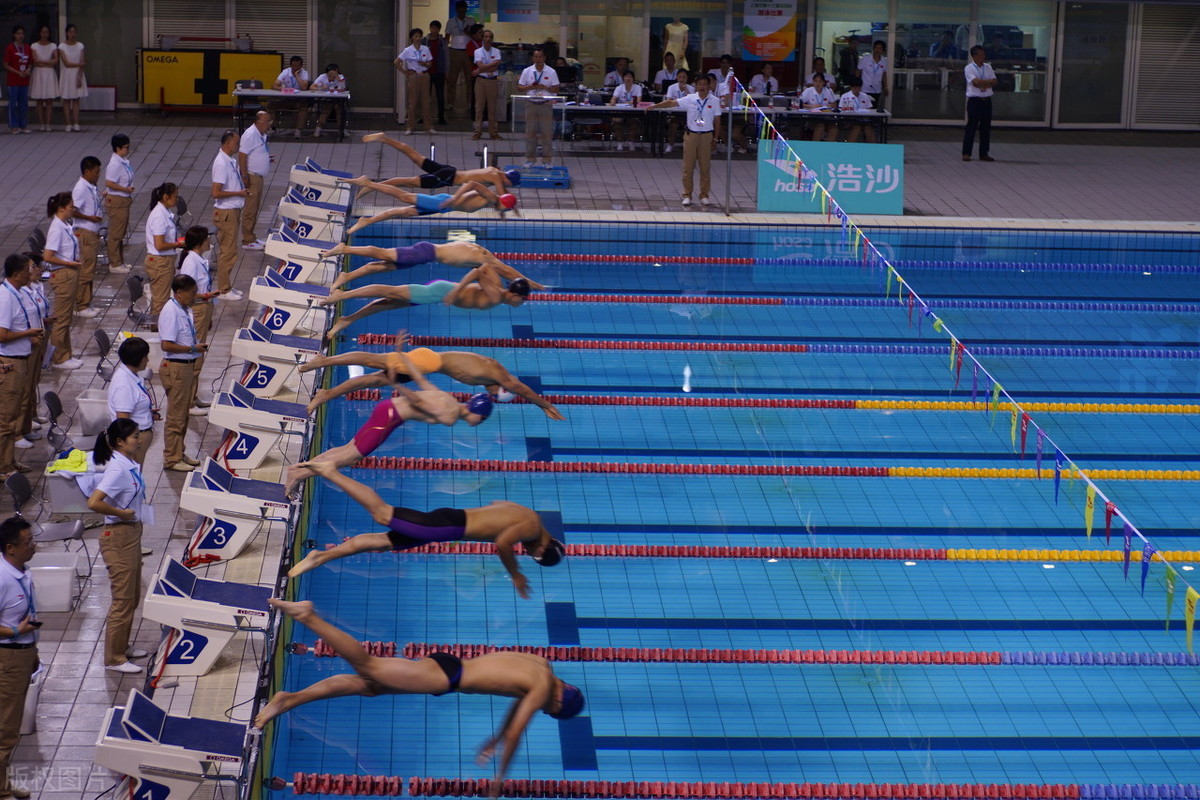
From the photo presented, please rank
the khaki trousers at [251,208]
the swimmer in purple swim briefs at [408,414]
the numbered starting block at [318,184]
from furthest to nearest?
the numbered starting block at [318,184]
the khaki trousers at [251,208]
the swimmer in purple swim briefs at [408,414]

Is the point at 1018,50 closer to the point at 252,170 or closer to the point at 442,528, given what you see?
the point at 252,170

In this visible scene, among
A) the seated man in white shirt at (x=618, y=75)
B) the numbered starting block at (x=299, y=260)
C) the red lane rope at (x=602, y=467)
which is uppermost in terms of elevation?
the seated man in white shirt at (x=618, y=75)

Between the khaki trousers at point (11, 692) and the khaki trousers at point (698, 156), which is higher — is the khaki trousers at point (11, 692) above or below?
below

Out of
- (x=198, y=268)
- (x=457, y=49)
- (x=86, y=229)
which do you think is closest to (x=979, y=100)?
(x=457, y=49)

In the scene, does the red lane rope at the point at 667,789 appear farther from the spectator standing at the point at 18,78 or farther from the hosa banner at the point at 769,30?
the hosa banner at the point at 769,30

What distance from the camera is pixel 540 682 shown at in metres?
→ 4.51

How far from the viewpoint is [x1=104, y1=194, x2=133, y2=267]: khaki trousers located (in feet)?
31.8

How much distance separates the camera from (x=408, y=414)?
5.77m

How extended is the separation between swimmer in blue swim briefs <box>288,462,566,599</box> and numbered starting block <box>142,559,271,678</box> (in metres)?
0.23

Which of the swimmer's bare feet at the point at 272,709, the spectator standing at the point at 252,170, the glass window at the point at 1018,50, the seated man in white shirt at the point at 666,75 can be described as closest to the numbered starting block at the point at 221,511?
the swimmer's bare feet at the point at 272,709

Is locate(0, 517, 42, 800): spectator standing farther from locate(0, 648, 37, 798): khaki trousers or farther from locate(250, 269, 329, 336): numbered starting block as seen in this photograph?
locate(250, 269, 329, 336): numbered starting block

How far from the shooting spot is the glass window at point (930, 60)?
56.8 feet

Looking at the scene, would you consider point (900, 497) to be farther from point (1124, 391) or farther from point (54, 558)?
point (54, 558)

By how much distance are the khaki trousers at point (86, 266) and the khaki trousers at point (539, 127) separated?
17.5 ft
